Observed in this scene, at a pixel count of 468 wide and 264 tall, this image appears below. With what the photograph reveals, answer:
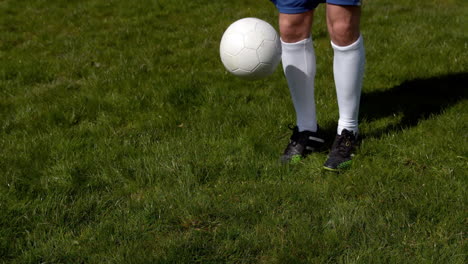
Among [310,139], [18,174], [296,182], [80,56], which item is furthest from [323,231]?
[80,56]

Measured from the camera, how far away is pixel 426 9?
866 cm

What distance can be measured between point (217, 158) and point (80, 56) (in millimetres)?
3812

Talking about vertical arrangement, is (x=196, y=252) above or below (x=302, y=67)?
below

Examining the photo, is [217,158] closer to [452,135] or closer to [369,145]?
[369,145]

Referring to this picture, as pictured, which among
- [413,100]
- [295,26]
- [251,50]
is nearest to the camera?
[251,50]

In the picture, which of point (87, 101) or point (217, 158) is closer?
point (217, 158)

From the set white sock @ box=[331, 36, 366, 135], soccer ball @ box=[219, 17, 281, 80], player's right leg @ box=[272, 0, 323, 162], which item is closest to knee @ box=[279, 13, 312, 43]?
player's right leg @ box=[272, 0, 323, 162]

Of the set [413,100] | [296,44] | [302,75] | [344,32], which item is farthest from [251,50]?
[413,100]

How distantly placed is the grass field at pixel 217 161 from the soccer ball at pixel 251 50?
2.07ft

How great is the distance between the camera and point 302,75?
13.0ft

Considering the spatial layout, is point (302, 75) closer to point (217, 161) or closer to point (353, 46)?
point (353, 46)

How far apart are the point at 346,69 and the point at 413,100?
56.1 inches

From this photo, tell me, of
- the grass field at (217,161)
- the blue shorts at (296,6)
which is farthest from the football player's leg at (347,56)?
the grass field at (217,161)

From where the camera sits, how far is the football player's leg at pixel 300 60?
12.6ft
